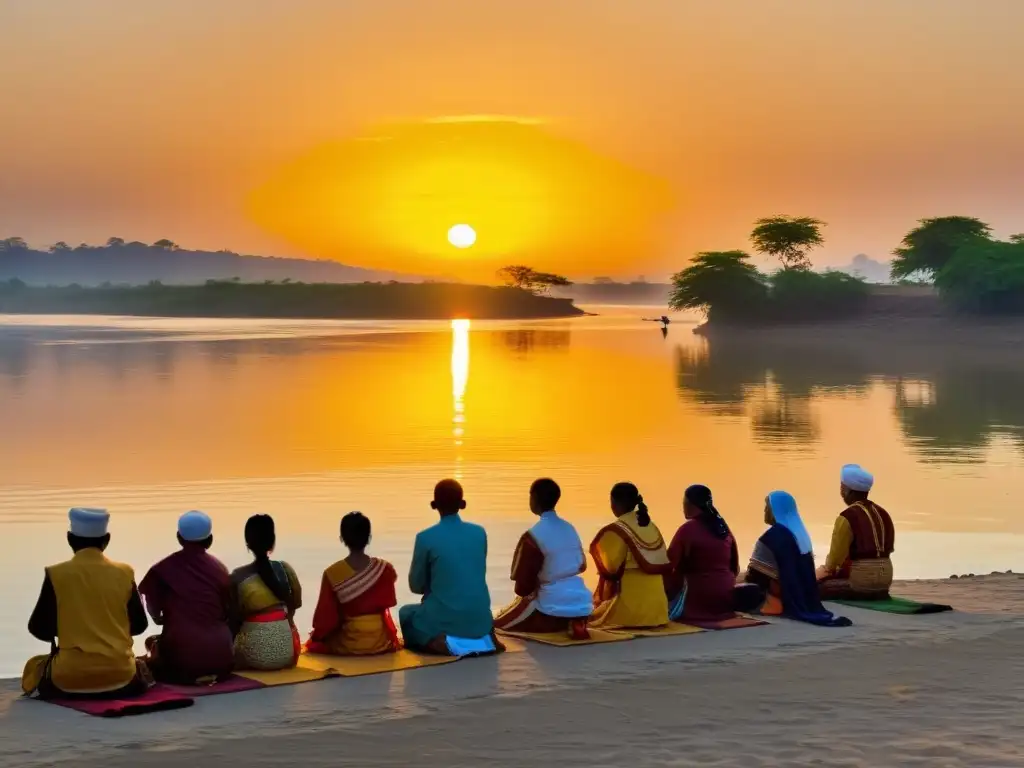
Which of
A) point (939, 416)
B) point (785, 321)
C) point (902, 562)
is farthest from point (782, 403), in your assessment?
point (785, 321)

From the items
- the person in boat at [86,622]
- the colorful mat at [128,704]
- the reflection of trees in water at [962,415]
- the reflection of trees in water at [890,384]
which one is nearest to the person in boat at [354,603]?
the colorful mat at [128,704]

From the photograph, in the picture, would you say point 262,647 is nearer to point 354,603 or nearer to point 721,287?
point 354,603

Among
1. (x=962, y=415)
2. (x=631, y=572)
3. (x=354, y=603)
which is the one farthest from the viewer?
(x=962, y=415)

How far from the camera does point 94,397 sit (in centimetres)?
3891

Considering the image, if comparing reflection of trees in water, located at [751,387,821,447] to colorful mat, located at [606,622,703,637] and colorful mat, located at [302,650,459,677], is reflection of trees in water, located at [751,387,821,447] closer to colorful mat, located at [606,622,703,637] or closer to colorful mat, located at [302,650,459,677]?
colorful mat, located at [606,622,703,637]

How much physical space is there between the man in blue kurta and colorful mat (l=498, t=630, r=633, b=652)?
41 centimetres

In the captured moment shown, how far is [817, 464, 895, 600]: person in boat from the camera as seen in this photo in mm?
10461

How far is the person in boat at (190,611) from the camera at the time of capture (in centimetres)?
814

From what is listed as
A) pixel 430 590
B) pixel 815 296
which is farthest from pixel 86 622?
pixel 815 296

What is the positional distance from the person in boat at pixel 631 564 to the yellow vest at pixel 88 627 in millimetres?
3181

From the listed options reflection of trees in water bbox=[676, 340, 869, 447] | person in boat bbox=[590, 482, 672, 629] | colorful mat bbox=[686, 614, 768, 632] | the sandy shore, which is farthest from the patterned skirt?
reflection of trees in water bbox=[676, 340, 869, 447]

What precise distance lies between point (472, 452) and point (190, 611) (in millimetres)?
17350

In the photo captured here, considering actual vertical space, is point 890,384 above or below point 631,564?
above

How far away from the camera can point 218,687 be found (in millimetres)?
8047
